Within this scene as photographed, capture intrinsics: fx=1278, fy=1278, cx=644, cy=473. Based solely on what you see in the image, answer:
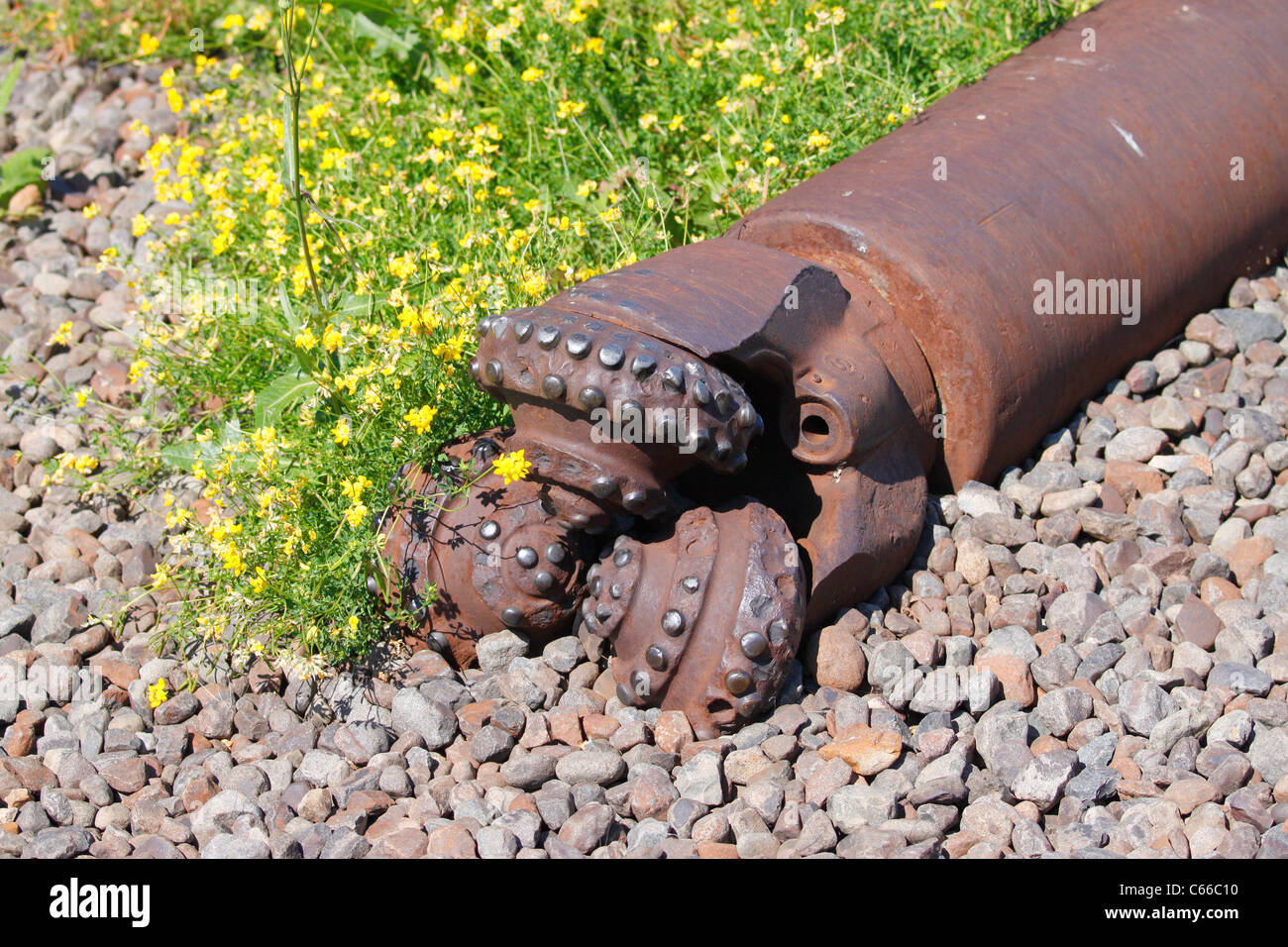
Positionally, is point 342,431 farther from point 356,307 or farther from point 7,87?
point 7,87

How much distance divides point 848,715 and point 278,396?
1734 mm

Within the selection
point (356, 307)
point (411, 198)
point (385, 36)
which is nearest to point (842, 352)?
point (356, 307)

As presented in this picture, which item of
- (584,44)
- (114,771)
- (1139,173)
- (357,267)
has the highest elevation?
(584,44)

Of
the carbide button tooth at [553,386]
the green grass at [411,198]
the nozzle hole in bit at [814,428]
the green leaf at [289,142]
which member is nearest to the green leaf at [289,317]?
the green grass at [411,198]

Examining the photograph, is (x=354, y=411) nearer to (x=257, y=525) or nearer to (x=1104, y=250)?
(x=257, y=525)

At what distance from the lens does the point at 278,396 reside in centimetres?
344

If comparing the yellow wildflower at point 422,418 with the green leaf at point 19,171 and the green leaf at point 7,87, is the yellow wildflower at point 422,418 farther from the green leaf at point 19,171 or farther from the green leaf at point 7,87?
the green leaf at point 7,87

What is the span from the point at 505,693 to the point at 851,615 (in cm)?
83

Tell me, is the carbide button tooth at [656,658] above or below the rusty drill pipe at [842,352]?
below

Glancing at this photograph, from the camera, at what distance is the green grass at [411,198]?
3113 mm

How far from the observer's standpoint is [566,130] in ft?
13.7

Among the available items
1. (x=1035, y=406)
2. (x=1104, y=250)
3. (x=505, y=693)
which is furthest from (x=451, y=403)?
(x=1104, y=250)

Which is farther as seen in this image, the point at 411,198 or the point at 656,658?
the point at 411,198

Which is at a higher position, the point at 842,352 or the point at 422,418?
the point at 842,352
